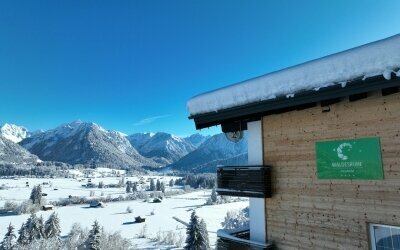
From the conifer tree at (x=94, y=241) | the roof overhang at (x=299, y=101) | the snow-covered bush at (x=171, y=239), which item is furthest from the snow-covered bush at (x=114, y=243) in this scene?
the roof overhang at (x=299, y=101)

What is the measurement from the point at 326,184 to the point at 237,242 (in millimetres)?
3340

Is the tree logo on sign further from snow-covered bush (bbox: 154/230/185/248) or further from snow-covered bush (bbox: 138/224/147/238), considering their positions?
snow-covered bush (bbox: 138/224/147/238)

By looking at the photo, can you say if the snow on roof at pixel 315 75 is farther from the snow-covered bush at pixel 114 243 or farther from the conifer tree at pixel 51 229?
the conifer tree at pixel 51 229

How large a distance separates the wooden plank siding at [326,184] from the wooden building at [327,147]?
2cm

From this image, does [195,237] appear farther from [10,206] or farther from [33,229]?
[10,206]

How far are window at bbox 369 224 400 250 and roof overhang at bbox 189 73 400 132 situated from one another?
9.57 feet

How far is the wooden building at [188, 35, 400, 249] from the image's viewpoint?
6.90 m

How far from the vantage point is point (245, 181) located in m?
9.66

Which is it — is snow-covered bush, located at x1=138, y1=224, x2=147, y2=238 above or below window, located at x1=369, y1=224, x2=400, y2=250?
below

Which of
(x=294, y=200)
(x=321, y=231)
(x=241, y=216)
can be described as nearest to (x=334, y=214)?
(x=321, y=231)

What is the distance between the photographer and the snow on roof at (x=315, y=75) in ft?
21.0

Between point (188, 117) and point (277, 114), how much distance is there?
2.84 metres

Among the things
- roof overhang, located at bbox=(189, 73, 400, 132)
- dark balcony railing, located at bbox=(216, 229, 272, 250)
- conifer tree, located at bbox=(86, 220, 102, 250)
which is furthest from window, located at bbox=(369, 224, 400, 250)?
conifer tree, located at bbox=(86, 220, 102, 250)

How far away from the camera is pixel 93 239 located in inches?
A: 1615
